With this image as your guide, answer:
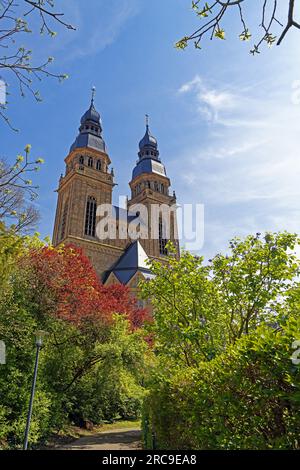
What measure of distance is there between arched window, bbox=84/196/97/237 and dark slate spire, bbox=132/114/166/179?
14919 millimetres

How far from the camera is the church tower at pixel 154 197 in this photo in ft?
159

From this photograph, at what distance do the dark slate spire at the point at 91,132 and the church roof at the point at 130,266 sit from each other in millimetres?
15798

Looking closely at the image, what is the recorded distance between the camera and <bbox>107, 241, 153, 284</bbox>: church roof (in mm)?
37656

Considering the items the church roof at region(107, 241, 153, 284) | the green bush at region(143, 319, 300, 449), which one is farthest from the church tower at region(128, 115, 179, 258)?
the green bush at region(143, 319, 300, 449)

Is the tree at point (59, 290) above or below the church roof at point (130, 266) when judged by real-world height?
below

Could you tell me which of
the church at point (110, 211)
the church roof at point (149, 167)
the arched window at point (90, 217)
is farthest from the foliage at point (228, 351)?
the church roof at point (149, 167)

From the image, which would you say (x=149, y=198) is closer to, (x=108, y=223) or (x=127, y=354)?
(x=108, y=223)

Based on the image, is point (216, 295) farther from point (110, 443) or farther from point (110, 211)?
point (110, 211)

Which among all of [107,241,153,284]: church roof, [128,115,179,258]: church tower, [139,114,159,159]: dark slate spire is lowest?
[107,241,153,284]: church roof

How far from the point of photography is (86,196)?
41906mm

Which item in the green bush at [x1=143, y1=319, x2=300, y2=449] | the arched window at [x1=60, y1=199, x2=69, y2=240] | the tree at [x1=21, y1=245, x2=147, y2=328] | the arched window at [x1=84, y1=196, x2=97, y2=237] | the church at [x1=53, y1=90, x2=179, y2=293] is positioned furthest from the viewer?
the arched window at [x1=84, y1=196, x2=97, y2=237]

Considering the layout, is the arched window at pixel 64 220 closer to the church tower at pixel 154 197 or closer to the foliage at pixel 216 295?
the church tower at pixel 154 197

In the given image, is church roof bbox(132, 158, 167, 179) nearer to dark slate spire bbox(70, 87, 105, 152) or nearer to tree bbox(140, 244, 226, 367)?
dark slate spire bbox(70, 87, 105, 152)
